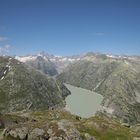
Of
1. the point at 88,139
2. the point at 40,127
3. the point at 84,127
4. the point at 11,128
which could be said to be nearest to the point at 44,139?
the point at 40,127

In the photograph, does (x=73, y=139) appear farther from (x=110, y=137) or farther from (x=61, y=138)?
(x=110, y=137)


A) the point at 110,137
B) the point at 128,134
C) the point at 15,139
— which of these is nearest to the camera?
the point at 15,139

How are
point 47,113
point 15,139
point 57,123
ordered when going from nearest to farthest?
1. point 15,139
2. point 57,123
3. point 47,113

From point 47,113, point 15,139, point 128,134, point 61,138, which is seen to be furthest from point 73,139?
point 47,113

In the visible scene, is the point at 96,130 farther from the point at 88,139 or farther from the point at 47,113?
the point at 47,113

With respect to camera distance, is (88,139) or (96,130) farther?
(96,130)

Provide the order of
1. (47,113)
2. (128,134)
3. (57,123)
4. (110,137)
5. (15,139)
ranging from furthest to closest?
(47,113) → (128,134) → (110,137) → (57,123) → (15,139)

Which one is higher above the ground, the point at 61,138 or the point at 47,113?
the point at 61,138

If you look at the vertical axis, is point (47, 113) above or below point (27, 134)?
below

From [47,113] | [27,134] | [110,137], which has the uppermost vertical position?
[27,134]
